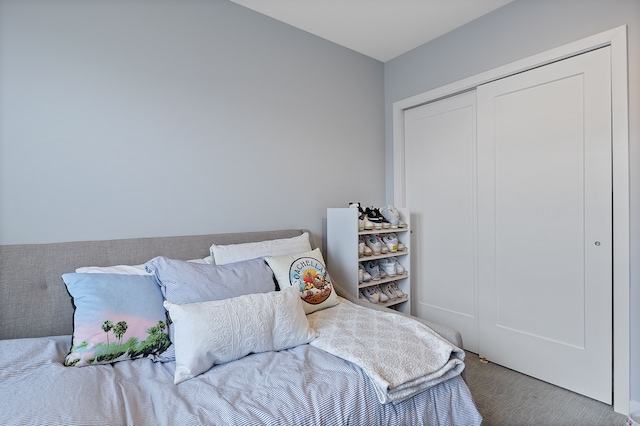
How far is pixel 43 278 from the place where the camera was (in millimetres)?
1510

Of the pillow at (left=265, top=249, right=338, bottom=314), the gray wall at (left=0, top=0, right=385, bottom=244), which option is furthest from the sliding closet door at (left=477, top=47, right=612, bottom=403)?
the pillow at (left=265, top=249, right=338, bottom=314)

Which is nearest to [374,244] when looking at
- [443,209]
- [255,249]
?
[443,209]

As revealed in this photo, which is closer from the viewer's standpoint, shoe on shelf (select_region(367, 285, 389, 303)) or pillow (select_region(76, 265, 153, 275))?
Result: pillow (select_region(76, 265, 153, 275))

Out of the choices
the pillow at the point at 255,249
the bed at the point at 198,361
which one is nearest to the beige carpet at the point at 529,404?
the bed at the point at 198,361

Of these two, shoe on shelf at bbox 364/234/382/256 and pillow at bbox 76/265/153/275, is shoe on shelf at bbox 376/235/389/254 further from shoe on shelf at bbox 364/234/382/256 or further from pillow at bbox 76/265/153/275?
pillow at bbox 76/265/153/275

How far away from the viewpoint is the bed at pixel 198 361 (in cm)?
99

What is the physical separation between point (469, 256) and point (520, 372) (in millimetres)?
865

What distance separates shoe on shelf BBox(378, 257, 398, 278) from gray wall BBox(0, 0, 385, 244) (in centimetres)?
56

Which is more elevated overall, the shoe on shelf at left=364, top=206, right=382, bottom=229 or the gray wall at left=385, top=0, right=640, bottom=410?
the gray wall at left=385, top=0, right=640, bottom=410

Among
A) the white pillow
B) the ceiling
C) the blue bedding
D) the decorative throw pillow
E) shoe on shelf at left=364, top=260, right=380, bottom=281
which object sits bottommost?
the blue bedding

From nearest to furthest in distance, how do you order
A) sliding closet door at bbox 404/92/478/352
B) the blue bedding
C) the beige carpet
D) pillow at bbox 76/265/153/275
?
the blue bedding
pillow at bbox 76/265/153/275
the beige carpet
sliding closet door at bbox 404/92/478/352

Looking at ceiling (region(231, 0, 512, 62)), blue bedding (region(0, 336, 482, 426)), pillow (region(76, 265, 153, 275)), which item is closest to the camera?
blue bedding (region(0, 336, 482, 426))

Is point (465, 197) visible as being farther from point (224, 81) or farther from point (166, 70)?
point (166, 70)

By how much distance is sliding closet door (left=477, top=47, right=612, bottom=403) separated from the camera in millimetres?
1889
